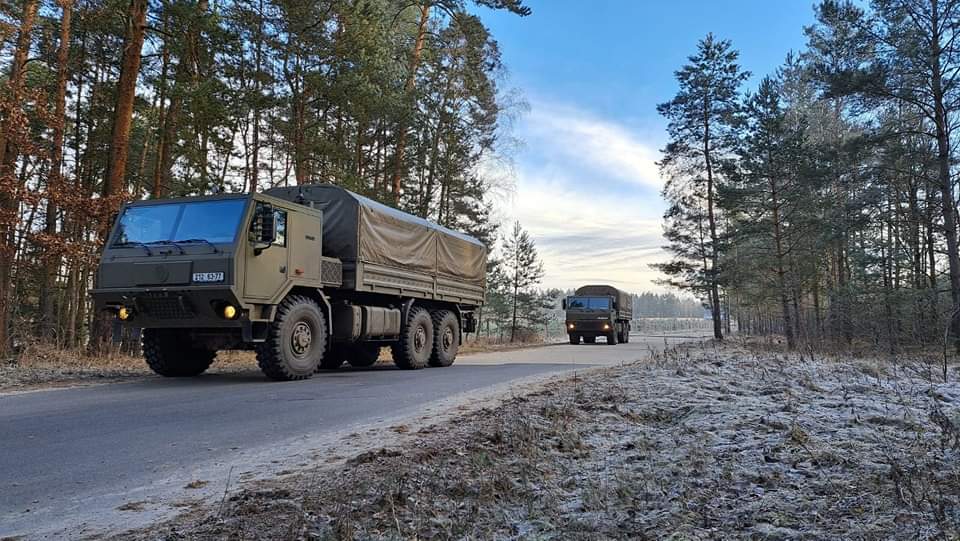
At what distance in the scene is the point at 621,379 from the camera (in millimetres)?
8719

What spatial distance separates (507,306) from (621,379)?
3157cm

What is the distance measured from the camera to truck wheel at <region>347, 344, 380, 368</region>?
1350 centimetres

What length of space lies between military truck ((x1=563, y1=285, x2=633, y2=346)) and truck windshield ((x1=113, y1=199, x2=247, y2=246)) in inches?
944

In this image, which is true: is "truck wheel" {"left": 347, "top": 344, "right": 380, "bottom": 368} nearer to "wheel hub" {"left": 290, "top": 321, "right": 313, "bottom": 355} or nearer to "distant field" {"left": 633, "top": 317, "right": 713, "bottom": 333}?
"wheel hub" {"left": 290, "top": 321, "right": 313, "bottom": 355}

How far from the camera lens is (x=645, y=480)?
3.29 metres

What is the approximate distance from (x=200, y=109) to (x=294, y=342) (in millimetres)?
6886

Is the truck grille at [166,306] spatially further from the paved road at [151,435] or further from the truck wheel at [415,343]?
the truck wheel at [415,343]

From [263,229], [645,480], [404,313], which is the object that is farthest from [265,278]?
[645,480]

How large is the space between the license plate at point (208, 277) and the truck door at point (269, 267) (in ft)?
1.13

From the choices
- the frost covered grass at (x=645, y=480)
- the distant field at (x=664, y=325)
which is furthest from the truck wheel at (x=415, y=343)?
the distant field at (x=664, y=325)

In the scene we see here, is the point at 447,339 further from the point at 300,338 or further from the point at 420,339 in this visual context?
the point at 300,338

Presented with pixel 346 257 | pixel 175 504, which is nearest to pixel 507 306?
pixel 346 257

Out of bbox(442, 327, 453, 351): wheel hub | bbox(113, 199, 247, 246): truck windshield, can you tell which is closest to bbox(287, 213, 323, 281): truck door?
bbox(113, 199, 247, 246): truck windshield

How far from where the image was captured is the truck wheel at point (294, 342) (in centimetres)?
901
